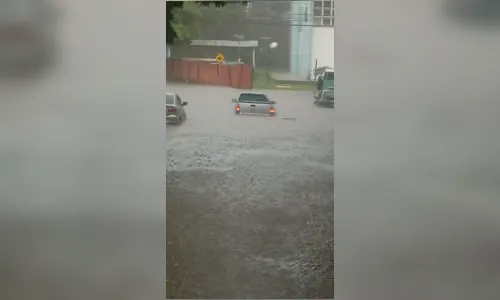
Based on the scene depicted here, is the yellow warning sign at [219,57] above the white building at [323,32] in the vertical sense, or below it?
below

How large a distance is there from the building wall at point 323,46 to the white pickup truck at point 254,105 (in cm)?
9

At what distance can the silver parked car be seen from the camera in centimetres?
80

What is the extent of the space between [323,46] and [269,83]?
11 cm

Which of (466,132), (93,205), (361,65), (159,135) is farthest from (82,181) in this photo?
(466,132)

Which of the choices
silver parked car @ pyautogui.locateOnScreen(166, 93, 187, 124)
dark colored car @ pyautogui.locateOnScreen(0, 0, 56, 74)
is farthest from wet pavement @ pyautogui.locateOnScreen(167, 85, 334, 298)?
dark colored car @ pyautogui.locateOnScreen(0, 0, 56, 74)

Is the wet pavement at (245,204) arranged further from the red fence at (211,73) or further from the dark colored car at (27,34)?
the dark colored car at (27,34)

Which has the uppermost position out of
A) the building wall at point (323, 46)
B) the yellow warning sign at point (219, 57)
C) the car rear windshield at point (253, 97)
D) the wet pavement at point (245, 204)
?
the building wall at point (323, 46)

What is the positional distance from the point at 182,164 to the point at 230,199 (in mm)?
99

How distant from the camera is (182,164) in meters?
0.81

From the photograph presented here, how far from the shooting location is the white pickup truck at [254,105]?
80 cm

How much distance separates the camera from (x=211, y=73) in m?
0.81

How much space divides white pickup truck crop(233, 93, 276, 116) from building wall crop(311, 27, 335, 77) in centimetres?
9

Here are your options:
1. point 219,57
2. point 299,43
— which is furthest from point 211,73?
point 299,43

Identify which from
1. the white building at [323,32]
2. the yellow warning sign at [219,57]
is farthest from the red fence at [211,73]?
the white building at [323,32]
